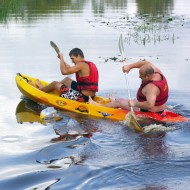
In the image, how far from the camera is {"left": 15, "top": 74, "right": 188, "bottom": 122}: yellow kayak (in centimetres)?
884

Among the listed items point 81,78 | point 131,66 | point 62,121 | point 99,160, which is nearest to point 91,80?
point 81,78

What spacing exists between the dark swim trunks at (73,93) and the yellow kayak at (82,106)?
16 cm

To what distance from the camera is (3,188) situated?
6004mm

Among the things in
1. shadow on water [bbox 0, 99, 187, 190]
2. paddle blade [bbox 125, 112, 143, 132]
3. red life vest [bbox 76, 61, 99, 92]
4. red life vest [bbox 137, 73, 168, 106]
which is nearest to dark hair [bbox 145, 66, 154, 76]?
red life vest [bbox 137, 73, 168, 106]

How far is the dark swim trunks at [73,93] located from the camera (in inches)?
395

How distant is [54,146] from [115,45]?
10336 millimetres

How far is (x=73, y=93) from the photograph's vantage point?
1011 centimetres

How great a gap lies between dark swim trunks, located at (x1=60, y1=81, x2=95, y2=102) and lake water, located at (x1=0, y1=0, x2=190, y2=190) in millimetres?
571

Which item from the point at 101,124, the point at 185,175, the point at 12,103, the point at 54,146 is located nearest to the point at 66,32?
the point at 12,103

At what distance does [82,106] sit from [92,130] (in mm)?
1118

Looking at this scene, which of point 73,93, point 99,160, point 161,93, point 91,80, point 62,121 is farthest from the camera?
point 73,93

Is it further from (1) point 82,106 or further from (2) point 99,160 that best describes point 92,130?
(2) point 99,160

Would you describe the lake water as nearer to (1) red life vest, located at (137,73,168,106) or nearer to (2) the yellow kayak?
(2) the yellow kayak

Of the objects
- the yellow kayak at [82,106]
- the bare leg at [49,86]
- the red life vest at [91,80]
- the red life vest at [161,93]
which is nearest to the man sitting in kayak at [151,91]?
the red life vest at [161,93]
